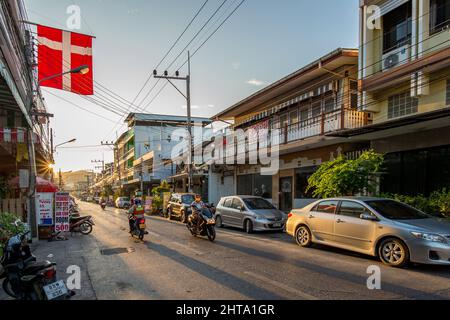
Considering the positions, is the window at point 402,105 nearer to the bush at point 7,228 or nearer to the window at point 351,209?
the window at point 351,209

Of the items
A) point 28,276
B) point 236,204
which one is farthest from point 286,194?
point 28,276

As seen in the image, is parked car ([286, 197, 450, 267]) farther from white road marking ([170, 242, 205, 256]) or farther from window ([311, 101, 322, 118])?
window ([311, 101, 322, 118])

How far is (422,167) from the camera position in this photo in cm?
1318

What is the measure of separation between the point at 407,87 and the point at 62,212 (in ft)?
48.4

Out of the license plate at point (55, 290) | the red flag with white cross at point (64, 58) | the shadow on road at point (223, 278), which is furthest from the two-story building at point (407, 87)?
the red flag with white cross at point (64, 58)

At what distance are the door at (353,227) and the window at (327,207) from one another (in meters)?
0.23

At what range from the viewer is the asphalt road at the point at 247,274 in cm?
562

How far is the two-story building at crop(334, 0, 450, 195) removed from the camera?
12266 millimetres

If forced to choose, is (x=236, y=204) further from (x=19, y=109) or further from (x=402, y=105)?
(x=19, y=109)

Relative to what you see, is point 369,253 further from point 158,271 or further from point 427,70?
point 427,70

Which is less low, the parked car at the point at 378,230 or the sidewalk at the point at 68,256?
the parked car at the point at 378,230

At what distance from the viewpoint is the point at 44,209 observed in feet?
45.3

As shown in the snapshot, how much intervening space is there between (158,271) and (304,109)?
14.8m
